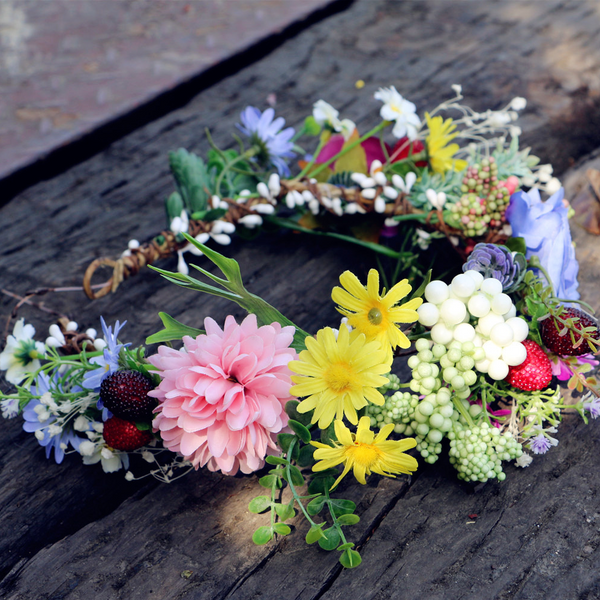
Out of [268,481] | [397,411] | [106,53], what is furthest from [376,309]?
[106,53]

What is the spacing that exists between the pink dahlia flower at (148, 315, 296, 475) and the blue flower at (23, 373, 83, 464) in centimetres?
16

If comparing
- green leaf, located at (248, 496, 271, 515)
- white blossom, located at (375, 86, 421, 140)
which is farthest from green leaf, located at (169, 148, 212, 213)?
green leaf, located at (248, 496, 271, 515)

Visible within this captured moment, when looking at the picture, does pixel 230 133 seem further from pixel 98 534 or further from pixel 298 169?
pixel 98 534

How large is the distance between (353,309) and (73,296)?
Answer: 55cm

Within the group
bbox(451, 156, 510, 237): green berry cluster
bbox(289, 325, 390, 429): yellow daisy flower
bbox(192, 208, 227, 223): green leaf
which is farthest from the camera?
bbox(192, 208, 227, 223): green leaf

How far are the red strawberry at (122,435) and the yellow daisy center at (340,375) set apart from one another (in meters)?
0.24

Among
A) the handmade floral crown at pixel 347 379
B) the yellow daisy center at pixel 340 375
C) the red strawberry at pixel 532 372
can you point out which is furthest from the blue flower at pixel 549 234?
the yellow daisy center at pixel 340 375

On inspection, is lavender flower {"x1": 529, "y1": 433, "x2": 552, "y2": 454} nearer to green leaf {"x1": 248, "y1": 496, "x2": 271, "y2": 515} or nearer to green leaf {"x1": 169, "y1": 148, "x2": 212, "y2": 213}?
green leaf {"x1": 248, "y1": 496, "x2": 271, "y2": 515}

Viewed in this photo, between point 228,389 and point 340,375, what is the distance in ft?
0.38

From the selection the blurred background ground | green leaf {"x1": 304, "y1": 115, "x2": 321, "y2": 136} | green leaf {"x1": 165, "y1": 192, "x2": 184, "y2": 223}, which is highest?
green leaf {"x1": 304, "y1": 115, "x2": 321, "y2": 136}

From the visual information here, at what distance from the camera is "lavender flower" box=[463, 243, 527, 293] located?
0.67 m

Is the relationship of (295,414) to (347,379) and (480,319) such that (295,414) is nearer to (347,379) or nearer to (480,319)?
(347,379)

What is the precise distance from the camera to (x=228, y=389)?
58 centimetres

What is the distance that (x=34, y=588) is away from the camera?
62cm
